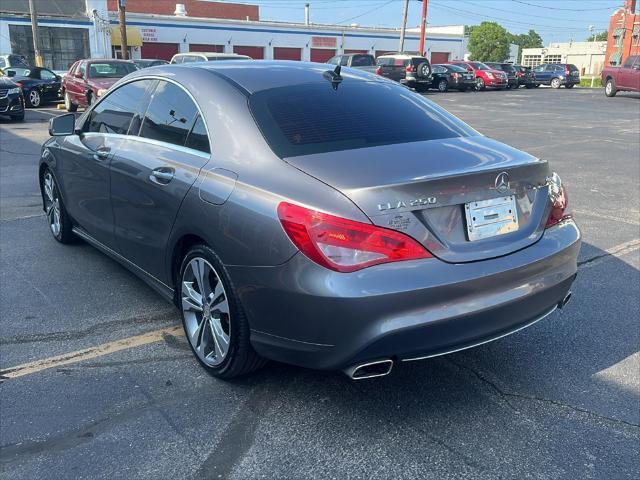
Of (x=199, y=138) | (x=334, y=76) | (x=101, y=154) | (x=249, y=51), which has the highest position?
(x=334, y=76)

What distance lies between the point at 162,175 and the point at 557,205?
7.29 feet

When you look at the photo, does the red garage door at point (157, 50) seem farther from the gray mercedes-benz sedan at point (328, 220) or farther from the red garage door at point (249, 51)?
the gray mercedes-benz sedan at point (328, 220)

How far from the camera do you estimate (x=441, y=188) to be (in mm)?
2781

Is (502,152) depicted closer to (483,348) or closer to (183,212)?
(483,348)

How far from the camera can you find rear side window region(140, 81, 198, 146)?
3.66 meters

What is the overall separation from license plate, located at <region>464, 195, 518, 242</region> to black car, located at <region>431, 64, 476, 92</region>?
34436 millimetres

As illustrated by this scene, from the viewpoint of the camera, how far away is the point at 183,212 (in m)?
3.36

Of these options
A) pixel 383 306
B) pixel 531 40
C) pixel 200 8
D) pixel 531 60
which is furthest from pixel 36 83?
pixel 531 40

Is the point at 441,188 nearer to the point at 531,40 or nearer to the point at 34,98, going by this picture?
the point at 34,98

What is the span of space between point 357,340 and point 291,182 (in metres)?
0.78

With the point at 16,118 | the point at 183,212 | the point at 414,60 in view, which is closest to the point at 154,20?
the point at 414,60

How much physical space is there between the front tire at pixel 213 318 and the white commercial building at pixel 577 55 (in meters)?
91.1

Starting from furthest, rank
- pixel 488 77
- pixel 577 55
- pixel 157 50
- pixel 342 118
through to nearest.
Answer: pixel 577 55 < pixel 157 50 < pixel 488 77 < pixel 342 118

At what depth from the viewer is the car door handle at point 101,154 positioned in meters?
4.35
